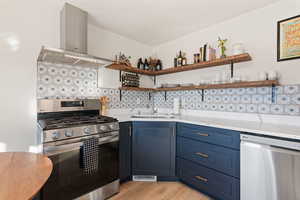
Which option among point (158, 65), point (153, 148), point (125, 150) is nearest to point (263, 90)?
point (153, 148)

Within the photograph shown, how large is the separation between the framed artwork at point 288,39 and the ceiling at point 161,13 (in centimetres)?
34

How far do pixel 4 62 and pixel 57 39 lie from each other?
0.65m

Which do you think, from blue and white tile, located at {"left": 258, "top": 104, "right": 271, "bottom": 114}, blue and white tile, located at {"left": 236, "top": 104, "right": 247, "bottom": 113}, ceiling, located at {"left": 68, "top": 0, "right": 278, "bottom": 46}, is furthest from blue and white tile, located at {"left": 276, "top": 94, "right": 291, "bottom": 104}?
ceiling, located at {"left": 68, "top": 0, "right": 278, "bottom": 46}

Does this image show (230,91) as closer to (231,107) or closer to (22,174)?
(231,107)

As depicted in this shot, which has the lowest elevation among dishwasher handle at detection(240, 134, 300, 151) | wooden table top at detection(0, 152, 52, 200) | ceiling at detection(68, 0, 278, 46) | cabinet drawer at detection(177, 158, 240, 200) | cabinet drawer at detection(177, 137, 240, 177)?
cabinet drawer at detection(177, 158, 240, 200)

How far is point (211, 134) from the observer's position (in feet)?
5.57

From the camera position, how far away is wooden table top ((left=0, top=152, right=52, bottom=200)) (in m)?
0.52

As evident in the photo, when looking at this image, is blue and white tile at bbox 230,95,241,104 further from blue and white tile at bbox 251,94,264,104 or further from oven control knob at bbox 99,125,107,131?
oven control knob at bbox 99,125,107,131

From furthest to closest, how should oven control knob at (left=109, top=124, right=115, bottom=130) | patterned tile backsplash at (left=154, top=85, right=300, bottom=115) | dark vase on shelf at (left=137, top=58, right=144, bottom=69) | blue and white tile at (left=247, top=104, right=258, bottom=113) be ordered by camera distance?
dark vase on shelf at (left=137, top=58, right=144, bottom=69), blue and white tile at (left=247, top=104, right=258, bottom=113), oven control knob at (left=109, top=124, right=115, bottom=130), patterned tile backsplash at (left=154, top=85, right=300, bottom=115)

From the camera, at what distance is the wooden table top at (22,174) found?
1.70ft

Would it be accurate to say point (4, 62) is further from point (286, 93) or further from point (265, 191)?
point (286, 93)

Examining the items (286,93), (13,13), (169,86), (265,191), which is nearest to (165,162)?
(265,191)

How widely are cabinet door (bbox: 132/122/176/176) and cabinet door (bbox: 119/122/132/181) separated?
0.07 meters

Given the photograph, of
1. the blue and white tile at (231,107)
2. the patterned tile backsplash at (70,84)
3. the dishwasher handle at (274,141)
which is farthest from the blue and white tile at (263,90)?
the patterned tile backsplash at (70,84)
